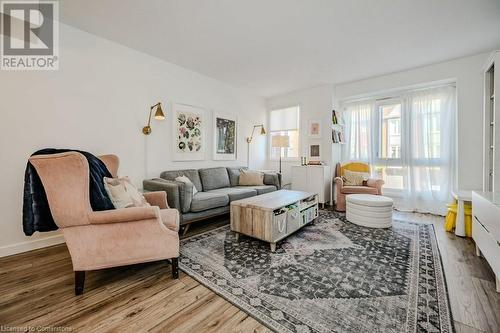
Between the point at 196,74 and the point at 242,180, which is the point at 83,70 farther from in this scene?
the point at 242,180

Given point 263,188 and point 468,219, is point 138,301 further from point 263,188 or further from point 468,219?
point 468,219

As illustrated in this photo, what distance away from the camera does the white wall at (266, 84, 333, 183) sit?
4.41 meters

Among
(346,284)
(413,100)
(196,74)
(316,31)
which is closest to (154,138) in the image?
(196,74)

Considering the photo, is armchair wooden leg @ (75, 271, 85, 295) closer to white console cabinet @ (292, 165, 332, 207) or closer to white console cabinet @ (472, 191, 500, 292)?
white console cabinet @ (472, 191, 500, 292)

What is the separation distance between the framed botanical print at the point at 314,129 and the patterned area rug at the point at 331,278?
2355 mm

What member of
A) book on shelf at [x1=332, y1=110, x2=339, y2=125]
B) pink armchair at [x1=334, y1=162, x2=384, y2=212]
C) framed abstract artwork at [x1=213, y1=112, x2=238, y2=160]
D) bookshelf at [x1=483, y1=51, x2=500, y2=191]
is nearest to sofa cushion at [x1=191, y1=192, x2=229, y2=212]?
framed abstract artwork at [x1=213, y1=112, x2=238, y2=160]

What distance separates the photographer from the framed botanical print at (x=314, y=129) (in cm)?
454

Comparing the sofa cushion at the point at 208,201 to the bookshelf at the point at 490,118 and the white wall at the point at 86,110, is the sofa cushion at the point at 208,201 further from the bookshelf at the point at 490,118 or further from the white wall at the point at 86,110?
the bookshelf at the point at 490,118

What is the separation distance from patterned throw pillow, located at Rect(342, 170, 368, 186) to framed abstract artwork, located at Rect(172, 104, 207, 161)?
9.00 feet

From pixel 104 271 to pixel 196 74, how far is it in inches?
128

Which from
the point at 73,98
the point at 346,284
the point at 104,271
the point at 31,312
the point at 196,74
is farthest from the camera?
the point at 196,74

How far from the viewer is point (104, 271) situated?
1891 millimetres

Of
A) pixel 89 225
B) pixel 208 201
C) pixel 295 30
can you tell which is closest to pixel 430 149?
pixel 295 30

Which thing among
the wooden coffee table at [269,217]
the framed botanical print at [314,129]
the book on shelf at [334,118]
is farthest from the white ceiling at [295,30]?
the wooden coffee table at [269,217]
